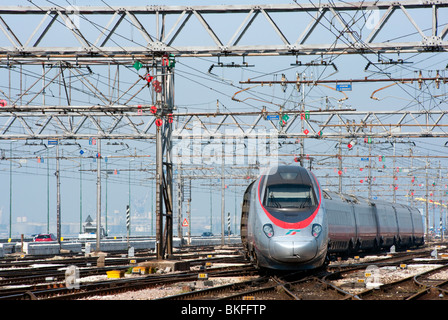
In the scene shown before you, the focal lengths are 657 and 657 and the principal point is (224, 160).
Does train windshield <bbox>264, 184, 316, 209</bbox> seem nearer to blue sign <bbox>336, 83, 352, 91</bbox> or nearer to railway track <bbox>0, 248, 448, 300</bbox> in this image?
railway track <bbox>0, 248, 448, 300</bbox>

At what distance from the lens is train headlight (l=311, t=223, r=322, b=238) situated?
18047 millimetres

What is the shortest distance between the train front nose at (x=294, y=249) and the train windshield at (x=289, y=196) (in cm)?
121

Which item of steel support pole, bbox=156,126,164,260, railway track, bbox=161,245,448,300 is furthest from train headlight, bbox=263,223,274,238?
steel support pole, bbox=156,126,164,260

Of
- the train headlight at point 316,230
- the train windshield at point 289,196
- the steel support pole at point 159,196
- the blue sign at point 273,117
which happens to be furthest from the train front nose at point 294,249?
the blue sign at point 273,117

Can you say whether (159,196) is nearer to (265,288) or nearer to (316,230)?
(316,230)

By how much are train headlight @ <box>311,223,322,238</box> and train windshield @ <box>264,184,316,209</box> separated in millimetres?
728

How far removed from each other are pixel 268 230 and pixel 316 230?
1322mm

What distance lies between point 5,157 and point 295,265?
3676cm

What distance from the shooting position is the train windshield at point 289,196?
18.8m

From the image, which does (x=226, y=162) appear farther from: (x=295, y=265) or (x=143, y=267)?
(x=295, y=265)

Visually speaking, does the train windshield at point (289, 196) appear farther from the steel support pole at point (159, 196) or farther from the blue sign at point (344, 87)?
the blue sign at point (344, 87)

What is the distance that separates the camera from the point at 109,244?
51.2 m

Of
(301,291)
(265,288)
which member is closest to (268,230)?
(301,291)

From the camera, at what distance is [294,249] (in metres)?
17.7
